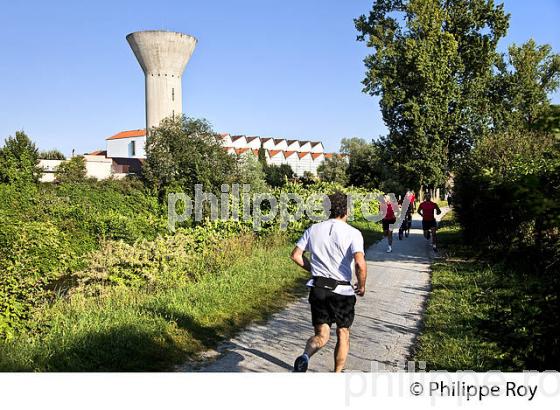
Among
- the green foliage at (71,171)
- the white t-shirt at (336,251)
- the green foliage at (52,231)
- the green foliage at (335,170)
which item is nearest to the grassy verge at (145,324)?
the green foliage at (52,231)

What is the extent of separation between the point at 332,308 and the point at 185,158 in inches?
1251

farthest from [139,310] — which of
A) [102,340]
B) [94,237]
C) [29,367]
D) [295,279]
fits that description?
[94,237]

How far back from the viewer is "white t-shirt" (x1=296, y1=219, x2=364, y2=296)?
4895 millimetres

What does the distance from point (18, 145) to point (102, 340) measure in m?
50.4

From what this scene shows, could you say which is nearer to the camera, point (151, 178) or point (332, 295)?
point (332, 295)

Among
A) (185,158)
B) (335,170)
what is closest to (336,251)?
(185,158)

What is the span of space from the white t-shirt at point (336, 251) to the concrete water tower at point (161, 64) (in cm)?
5296

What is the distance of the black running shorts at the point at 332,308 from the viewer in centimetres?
A: 485

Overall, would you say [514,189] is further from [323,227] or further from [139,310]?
[139,310]

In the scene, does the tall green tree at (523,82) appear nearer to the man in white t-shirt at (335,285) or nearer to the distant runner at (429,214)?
the distant runner at (429,214)

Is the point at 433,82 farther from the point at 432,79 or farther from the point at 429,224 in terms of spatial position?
the point at 429,224

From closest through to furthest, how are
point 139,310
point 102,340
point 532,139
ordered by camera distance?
point 102,340, point 139,310, point 532,139

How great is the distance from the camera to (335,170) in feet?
218

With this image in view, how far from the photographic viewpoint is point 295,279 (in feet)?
33.7
